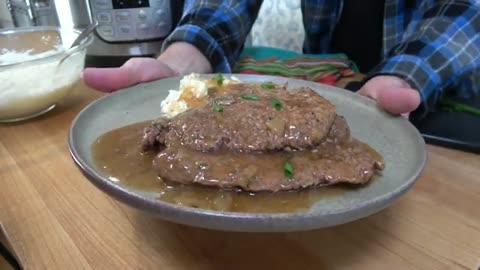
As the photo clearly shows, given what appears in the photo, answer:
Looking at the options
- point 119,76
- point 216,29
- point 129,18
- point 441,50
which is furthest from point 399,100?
point 129,18

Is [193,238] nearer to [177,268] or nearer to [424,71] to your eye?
[177,268]

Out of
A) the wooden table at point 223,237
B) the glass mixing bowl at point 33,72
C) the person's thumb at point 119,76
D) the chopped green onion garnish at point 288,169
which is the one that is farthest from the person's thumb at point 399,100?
the glass mixing bowl at point 33,72

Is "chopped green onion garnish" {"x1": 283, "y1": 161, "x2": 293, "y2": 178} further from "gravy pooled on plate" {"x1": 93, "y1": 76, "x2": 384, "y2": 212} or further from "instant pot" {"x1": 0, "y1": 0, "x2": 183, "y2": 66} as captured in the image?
"instant pot" {"x1": 0, "y1": 0, "x2": 183, "y2": 66}

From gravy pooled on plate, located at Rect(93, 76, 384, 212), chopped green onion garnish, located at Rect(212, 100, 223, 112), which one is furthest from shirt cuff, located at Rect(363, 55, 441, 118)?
chopped green onion garnish, located at Rect(212, 100, 223, 112)

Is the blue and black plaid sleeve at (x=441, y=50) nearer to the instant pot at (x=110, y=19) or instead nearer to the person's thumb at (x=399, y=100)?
the person's thumb at (x=399, y=100)

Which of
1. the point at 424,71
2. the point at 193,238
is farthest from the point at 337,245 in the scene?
the point at 424,71

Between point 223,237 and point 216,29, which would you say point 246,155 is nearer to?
point 223,237
